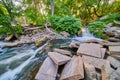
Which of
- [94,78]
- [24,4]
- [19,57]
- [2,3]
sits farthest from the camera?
[24,4]

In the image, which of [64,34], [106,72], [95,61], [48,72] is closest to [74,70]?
[48,72]

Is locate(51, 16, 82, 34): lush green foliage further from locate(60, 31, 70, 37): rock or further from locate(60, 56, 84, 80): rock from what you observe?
locate(60, 56, 84, 80): rock

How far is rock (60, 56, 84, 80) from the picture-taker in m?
2.70

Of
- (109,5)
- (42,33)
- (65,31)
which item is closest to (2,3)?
(42,33)

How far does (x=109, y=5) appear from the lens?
14.2 metres

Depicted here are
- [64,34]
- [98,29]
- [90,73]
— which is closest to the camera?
[90,73]

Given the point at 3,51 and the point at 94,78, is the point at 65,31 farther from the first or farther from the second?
the point at 94,78

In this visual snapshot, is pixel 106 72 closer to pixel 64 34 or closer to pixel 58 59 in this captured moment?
pixel 58 59

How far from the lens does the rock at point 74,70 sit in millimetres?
2695

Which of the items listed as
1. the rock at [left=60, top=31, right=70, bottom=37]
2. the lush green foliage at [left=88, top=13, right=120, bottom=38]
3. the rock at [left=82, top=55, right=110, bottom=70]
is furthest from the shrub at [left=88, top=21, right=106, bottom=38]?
the rock at [left=82, top=55, right=110, bottom=70]

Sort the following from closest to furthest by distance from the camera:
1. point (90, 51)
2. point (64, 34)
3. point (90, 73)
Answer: point (90, 73) < point (90, 51) < point (64, 34)

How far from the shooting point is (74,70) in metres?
2.83

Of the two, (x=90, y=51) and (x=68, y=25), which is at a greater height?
(x=68, y=25)

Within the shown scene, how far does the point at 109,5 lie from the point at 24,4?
29.4 ft
